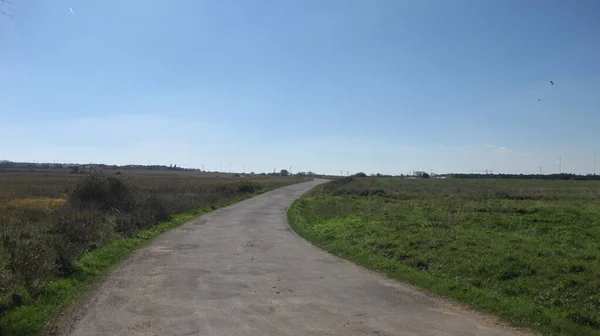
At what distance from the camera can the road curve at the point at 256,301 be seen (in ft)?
21.4

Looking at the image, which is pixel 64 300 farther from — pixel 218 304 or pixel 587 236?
pixel 587 236

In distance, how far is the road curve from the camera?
654 centimetres

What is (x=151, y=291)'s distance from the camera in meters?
8.70

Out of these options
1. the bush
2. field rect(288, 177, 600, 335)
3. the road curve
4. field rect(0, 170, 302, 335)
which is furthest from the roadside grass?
the bush

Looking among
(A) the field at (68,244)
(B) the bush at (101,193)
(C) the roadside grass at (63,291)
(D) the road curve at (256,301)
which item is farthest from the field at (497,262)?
(B) the bush at (101,193)

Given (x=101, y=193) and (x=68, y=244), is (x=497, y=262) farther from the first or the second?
(x=101, y=193)

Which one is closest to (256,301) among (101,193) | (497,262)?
(497,262)

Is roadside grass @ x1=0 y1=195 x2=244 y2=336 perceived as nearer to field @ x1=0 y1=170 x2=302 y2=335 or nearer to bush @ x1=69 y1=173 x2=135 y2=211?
field @ x1=0 y1=170 x2=302 y2=335

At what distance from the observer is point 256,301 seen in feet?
26.1

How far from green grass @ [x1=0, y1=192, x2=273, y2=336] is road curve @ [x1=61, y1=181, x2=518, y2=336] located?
30 cm

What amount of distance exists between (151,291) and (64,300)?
142cm

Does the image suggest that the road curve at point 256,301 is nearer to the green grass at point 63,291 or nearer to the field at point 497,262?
the green grass at point 63,291

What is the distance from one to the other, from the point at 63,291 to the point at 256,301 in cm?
352

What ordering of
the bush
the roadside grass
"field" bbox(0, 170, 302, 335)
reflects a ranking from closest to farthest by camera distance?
the roadside grass, "field" bbox(0, 170, 302, 335), the bush
